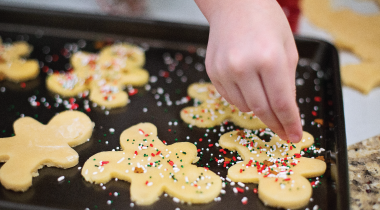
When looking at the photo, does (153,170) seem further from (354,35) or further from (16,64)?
(354,35)

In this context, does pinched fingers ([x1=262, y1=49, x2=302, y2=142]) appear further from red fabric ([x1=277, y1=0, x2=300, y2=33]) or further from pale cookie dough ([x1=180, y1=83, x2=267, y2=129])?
red fabric ([x1=277, y1=0, x2=300, y2=33])

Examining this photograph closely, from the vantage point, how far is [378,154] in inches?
46.1

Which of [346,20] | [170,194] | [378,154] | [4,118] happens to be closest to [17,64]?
[4,118]

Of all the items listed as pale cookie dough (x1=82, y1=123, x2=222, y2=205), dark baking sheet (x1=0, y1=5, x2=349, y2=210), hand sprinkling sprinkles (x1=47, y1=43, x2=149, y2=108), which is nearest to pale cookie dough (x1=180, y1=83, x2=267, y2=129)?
dark baking sheet (x1=0, y1=5, x2=349, y2=210)

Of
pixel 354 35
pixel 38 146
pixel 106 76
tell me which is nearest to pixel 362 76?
pixel 354 35

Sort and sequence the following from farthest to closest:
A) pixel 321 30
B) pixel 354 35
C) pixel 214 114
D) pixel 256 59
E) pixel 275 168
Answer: pixel 321 30, pixel 354 35, pixel 214 114, pixel 275 168, pixel 256 59

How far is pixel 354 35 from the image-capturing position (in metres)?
1.74

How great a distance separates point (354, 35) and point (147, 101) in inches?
42.1

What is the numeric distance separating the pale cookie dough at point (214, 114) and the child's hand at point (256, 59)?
0.27 metres

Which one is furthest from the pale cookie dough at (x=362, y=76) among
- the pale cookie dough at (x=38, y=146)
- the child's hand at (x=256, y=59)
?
the pale cookie dough at (x=38, y=146)

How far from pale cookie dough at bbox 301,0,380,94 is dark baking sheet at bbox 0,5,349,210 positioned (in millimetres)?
134

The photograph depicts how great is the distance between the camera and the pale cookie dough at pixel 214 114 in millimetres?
1242

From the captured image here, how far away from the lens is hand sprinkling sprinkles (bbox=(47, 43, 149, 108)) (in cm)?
136

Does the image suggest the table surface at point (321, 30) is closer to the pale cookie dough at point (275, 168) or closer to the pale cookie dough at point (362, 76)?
the pale cookie dough at point (362, 76)
